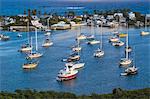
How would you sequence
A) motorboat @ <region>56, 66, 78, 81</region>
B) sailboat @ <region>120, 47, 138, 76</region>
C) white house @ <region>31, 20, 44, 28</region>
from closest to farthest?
motorboat @ <region>56, 66, 78, 81</region>
sailboat @ <region>120, 47, 138, 76</region>
white house @ <region>31, 20, 44, 28</region>

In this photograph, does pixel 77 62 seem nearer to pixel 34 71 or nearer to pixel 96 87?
pixel 34 71

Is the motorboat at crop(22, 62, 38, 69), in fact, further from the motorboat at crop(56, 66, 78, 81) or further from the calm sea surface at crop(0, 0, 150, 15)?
the calm sea surface at crop(0, 0, 150, 15)

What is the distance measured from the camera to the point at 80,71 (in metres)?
6.42

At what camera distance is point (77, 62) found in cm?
707

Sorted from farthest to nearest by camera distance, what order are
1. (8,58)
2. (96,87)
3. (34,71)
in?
(8,58), (34,71), (96,87)

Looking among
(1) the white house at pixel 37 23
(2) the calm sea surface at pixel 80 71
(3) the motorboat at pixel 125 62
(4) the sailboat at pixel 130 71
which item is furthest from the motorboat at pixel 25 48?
(1) the white house at pixel 37 23

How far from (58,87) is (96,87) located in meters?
0.50

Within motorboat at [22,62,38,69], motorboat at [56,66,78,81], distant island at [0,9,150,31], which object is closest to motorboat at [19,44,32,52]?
motorboat at [22,62,38,69]

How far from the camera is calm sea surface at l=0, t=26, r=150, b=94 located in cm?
550

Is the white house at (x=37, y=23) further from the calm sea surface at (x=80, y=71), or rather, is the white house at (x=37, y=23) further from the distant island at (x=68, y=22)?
the calm sea surface at (x=80, y=71)

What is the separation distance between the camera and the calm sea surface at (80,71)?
5504 mm

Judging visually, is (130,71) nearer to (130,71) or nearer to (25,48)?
(130,71)

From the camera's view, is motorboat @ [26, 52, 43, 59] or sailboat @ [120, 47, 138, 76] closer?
sailboat @ [120, 47, 138, 76]

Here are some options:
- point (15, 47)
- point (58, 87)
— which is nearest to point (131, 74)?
point (58, 87)
